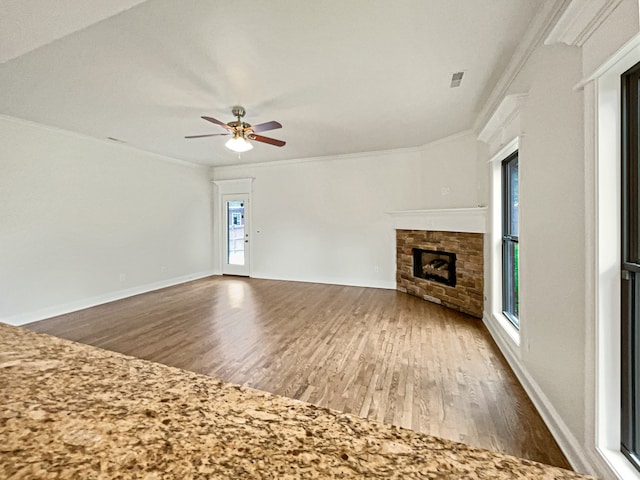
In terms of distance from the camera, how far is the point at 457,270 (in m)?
4.37

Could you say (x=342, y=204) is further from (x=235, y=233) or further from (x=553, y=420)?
(x=553, y=420)

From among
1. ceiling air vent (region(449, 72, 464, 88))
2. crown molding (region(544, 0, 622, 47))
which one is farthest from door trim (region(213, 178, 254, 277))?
crown molding (region(544, 0, 622, 47))

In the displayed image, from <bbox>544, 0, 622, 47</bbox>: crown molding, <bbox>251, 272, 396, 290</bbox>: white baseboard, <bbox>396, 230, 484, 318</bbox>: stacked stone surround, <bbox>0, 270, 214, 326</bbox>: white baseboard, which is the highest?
<bbox>544, 0, 622, 47</bbox>: crown molding

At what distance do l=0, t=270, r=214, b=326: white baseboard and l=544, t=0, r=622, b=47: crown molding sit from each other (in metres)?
6.06

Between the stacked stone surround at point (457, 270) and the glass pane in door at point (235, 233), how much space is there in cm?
389

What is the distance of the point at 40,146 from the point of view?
4.09 meters

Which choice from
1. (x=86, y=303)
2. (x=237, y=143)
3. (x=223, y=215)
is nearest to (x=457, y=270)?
(x=237, y=143)

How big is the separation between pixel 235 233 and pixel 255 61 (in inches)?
206

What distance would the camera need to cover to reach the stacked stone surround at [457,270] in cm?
404

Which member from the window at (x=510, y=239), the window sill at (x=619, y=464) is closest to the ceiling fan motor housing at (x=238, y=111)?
the window at (x=510, y=239)

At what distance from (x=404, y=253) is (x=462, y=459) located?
17.2ft

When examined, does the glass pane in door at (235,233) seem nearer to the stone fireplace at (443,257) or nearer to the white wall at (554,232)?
the stone fireplace at (443,257)

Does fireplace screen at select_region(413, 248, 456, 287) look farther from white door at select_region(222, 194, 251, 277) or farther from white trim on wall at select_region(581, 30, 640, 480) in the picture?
white door at select_region(222, 194, 251, 277)

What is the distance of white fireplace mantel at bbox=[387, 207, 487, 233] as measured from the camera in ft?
13.0
